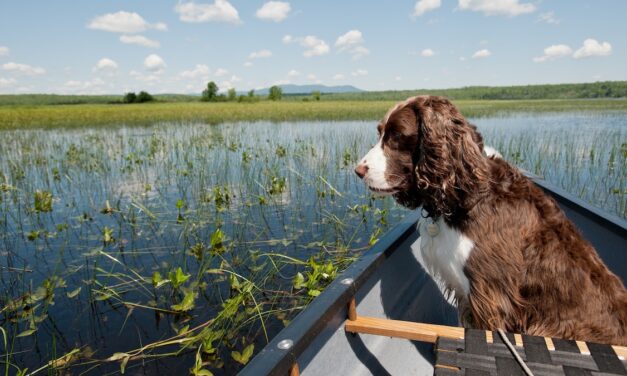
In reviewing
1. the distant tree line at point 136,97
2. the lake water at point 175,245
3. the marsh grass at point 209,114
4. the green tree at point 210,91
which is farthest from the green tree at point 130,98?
the lake water at point 175,245

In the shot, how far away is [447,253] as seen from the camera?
227 cm

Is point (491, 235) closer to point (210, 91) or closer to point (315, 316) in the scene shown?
point (315, 316)

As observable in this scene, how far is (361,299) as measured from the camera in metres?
2.52

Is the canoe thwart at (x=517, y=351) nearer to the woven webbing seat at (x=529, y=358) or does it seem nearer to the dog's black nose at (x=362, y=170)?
the woven webbing seat at (x=529, y=358)

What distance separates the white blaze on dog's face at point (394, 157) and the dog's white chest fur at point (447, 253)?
332 millimetres

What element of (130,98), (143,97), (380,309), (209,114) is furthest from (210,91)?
(380,309)

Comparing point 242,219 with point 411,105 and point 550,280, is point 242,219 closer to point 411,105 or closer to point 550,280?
point 411,105

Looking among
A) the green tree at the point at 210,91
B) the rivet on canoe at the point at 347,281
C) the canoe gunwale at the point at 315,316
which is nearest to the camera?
the canoe gunwale at the point at 315,316

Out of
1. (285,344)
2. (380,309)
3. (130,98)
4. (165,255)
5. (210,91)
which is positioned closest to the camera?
(285,344)

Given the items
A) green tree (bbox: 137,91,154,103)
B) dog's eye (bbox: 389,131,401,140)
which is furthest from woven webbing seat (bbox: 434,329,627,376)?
green tree (bbox: 137,91,154,103)

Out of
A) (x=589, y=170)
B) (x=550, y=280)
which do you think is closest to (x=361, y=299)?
(x=550, y=280)

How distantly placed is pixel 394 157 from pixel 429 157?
216mm

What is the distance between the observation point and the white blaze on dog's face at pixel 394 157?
2.31m

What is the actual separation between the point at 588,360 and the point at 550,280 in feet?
1.45
